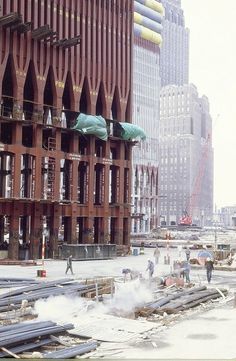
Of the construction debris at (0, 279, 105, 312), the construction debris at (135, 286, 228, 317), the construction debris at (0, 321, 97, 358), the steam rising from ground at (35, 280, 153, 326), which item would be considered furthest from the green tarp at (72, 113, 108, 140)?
the construction debris at (0, 321, 97, 358)

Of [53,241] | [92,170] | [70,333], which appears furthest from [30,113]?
[70,333]

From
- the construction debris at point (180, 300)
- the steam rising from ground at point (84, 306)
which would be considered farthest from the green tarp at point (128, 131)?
the steam rising from ground at point (84, 306)

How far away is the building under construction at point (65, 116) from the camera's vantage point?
5659cm

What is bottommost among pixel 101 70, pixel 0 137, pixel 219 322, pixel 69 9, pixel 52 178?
pixel 219 322

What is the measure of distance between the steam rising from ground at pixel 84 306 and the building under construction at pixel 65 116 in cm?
2981

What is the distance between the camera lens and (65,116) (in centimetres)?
6494

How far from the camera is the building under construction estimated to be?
56.6 meters

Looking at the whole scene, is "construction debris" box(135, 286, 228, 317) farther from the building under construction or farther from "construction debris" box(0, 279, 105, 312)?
the building under construction

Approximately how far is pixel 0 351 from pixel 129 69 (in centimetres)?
6067

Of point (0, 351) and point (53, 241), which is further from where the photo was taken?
point (53, 241)

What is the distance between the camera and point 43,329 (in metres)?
17.3

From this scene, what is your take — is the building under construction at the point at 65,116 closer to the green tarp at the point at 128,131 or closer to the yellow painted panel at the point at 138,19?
the green tarp at the point at 128,131

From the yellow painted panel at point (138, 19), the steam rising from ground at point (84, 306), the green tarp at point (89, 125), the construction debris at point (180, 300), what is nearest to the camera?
the steam rising from ground at point (84, 306)

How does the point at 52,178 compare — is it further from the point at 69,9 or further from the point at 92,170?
the point at 69,9
